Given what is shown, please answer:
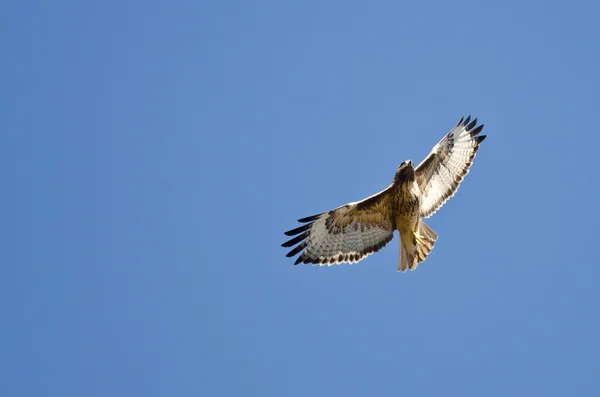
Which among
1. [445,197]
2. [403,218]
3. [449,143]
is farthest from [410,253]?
[449,143]

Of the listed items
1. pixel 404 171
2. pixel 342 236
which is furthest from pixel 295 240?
pixel 404 171

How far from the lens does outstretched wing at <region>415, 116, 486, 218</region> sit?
10.8 metres

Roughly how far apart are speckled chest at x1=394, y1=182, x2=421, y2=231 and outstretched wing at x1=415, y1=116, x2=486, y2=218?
1.97 ft

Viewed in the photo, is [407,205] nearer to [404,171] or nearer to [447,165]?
[404,171]

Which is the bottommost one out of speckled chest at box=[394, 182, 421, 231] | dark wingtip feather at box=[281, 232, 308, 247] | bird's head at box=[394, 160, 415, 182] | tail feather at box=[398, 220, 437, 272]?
tail feather at box=[398, 220, 437, 272]

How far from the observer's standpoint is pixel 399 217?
33.5 feet

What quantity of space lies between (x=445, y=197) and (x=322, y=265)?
201cm

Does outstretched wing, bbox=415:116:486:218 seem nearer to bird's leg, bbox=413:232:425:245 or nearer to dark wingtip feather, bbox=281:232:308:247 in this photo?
bird's leg, bbox=413:232:425:245

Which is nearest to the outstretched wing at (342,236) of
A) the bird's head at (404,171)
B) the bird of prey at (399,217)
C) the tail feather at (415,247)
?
the bird of prey at (399,217)

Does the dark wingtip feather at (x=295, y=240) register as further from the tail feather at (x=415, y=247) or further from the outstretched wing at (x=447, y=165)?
the outstretched wing at (x=447, y=165)

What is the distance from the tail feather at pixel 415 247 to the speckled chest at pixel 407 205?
171 mm

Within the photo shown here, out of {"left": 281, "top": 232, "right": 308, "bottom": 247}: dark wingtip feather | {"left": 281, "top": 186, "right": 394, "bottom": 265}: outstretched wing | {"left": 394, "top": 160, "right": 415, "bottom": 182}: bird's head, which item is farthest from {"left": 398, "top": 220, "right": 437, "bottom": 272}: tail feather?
{"left": 281, "top": 232, "right": 308, "bottom": 247}: dark wingtip feather

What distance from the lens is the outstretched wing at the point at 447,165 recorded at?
1084 cm

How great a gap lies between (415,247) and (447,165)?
58.0 inches
